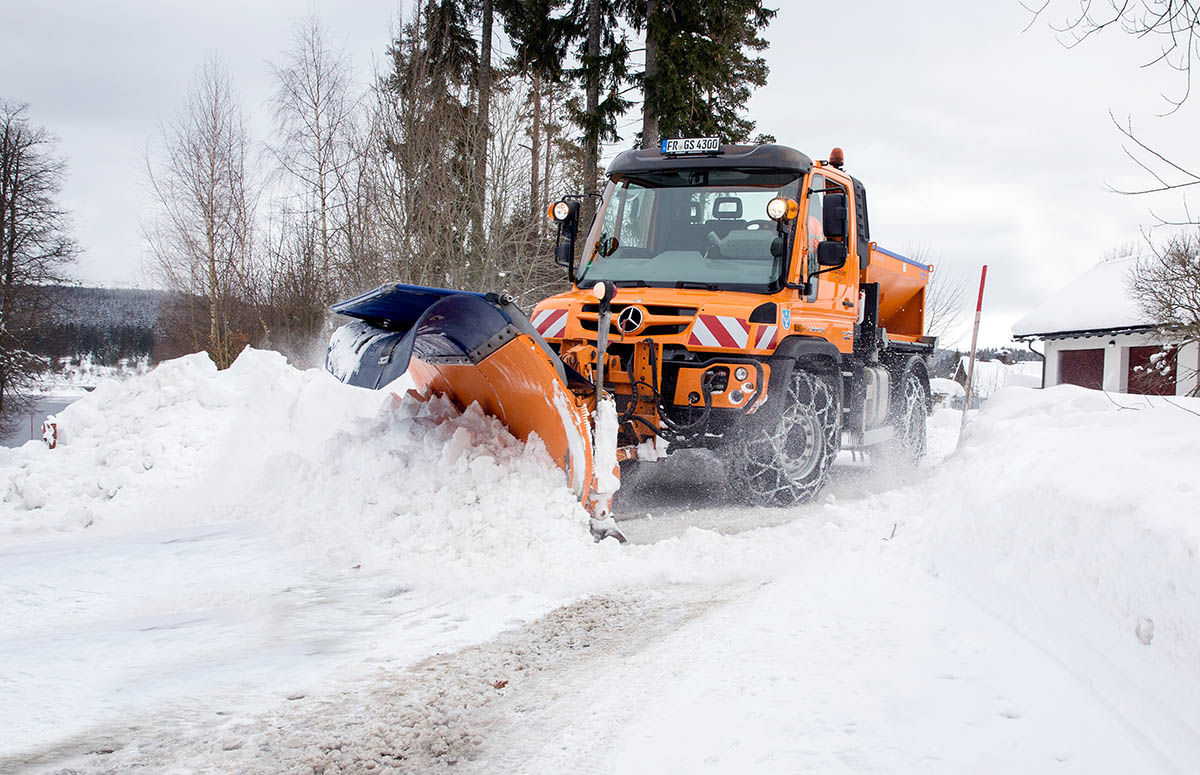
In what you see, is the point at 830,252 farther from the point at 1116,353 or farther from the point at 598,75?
the point at 1116,353

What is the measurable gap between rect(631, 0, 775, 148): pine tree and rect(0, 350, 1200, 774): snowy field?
46.7 feet

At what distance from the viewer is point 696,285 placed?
639 cm

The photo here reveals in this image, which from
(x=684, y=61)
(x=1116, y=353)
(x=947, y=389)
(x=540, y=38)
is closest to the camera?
(x=684, y=61)

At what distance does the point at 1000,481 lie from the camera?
4668 millimetres

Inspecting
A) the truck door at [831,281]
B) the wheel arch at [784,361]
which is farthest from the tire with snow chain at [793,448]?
the truck door at [831,281]

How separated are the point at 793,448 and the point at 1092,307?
2387cm

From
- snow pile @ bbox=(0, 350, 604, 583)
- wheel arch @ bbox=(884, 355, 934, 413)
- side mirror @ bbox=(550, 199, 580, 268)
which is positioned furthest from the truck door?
snow pile @ bbox=(0, 350, 604, 583)

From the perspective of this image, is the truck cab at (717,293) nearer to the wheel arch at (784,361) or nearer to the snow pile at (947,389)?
the wheel arch at (784,361)

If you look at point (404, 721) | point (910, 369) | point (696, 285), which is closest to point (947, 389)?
point (910, 369)

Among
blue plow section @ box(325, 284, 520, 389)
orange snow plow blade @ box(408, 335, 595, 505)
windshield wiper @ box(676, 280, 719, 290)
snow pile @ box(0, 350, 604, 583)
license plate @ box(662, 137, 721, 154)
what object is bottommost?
snow pile @ box(0, 350, 604, 583)

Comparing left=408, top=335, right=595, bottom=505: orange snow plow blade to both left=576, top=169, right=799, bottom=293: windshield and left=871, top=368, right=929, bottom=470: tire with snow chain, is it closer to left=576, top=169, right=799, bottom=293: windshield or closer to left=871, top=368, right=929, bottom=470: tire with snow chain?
left=576, top=169, right=799, bottom=293: windshield

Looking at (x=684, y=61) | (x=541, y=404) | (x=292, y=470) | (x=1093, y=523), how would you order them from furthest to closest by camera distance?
(x=684, y=61) → (x=292, y=470) → (x=541, y=404) → (x=1093, y=523)

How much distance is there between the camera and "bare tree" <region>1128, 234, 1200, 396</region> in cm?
1819

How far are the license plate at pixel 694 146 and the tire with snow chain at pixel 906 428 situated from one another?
398 centimetres
